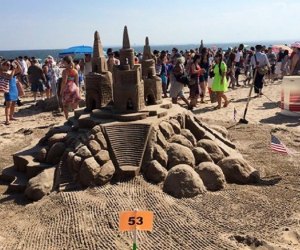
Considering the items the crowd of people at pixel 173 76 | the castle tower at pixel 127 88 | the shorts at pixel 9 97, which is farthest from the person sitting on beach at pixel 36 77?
the castle tower at pixel 127 88

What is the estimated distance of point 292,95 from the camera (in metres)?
11.4

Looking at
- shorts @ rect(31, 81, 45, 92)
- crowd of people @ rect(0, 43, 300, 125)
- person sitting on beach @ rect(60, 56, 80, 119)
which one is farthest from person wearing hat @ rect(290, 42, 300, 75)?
shorts @ rect(31, 81, 45, 92)

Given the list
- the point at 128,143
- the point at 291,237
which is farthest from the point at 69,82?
the point at 291,237

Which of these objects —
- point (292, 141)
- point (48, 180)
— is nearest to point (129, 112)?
point (48, 180)

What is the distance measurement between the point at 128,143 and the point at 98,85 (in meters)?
1.92

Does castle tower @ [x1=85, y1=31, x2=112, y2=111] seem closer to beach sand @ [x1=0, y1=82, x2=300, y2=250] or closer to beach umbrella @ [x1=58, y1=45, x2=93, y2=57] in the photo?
beach sand @ [x1=0, y1=82, x2=300, y2=250]

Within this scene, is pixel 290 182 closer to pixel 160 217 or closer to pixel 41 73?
pixel 160 217

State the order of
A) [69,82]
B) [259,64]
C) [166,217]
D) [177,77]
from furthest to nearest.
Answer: [259,64]
[177,77]
[69,82]
[166,217]

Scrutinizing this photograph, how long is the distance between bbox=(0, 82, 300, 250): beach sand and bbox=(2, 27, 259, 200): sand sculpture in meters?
0.22

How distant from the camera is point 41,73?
14391 mm

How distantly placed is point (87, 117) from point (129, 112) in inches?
31.1

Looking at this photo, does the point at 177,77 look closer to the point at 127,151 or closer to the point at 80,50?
the point at 127,151

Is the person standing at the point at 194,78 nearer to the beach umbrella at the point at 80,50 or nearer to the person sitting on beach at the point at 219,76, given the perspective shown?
the person sitting on beach at the point at 219,76

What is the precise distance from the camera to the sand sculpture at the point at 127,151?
6.39m
